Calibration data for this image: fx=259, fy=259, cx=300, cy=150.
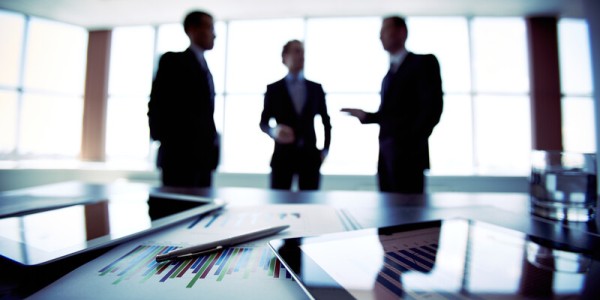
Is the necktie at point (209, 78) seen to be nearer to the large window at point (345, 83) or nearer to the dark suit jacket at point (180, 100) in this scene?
the dark suit jacket at point (180, 100)

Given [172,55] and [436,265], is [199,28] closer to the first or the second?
[172,55]

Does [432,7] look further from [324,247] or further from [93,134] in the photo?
[93,134]

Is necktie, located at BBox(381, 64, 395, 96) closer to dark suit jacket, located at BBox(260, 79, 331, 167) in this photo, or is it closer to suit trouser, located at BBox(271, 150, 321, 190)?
dark suit jacket, located at BBox(260, 79, 331, 167)

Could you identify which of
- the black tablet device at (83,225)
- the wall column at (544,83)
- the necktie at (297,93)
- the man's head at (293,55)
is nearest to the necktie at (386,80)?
the necktie at (297,93)

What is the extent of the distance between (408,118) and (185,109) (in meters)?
1.27

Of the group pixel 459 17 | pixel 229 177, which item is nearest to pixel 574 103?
pixel 459 17

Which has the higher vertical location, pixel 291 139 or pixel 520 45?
pixel 520 45

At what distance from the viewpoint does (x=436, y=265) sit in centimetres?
23

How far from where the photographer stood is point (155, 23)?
4102mm

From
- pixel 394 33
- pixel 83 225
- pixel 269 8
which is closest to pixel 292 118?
pixel 394 33

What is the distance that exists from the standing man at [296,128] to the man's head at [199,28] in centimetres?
51

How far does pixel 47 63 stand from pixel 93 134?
1404mm

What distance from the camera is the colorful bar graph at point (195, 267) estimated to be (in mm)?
235

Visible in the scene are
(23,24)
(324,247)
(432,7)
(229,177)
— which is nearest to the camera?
(324,247)
